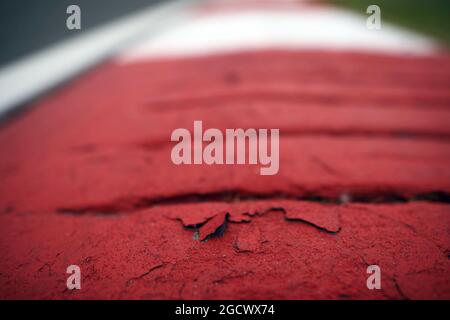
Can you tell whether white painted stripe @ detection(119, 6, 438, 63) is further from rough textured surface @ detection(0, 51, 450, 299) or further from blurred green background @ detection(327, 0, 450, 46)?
rough textured surface @ detection(0, 51, 450, 299)

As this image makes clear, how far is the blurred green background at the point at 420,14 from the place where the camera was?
3.22 meters

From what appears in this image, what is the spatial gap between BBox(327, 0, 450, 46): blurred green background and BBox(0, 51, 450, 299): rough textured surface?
2.12m

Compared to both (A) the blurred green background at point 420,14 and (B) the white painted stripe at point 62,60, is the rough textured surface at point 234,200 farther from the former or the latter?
(A) the blurred green background at point 420,14

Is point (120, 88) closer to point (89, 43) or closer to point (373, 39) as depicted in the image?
point (89, 43)

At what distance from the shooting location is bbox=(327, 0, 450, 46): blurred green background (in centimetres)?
322

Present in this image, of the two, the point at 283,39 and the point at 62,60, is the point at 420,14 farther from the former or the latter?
the point at 62,60

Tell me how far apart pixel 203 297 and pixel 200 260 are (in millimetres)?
92

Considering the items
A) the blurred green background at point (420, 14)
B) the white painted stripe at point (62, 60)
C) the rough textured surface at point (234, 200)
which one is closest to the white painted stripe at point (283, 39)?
the white painted stripe at point (62, 60)

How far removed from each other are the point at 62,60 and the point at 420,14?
4.92 metres

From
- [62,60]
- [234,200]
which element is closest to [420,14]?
[62,60]

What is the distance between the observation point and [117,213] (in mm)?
863

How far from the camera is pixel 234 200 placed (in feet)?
2.84

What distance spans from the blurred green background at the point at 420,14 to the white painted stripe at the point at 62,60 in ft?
10.0

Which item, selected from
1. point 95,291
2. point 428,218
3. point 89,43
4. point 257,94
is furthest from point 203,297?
point 89,43
